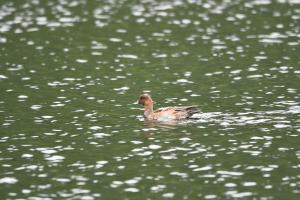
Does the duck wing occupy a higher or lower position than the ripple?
higher

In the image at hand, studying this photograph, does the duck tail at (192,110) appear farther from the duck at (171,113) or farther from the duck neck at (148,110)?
the duck neck at (148,110)

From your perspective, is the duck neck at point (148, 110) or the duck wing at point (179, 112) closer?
the duck wing at point (179, 112)

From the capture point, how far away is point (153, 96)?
37.6m

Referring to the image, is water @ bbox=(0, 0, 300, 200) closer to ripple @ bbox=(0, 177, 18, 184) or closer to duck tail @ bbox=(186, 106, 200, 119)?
ripple @ bbox=(0, 177, 18, 184)

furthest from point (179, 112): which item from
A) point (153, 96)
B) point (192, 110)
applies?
point (153, 96)

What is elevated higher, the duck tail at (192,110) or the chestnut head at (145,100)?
the chestnut head at (145,100)

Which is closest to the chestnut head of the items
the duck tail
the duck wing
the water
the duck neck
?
the duck neck

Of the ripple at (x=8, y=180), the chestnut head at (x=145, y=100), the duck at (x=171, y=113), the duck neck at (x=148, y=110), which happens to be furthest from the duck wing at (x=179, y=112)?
the ripple at (x=8, y=180)

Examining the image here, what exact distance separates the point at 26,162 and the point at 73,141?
302cm

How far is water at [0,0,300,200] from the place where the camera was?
24562 millimetres

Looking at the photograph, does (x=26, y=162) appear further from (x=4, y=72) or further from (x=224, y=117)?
(x=4, y=72)

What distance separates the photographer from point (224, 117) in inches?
1262

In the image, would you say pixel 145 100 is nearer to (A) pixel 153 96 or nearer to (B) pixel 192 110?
(B) pixel 192 110

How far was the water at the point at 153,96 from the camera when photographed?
24.6 meters
